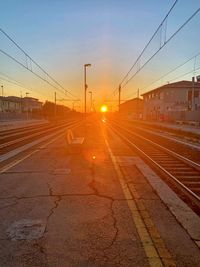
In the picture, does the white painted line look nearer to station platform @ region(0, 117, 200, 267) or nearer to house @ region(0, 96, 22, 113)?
station platform @ region(0, 117, 200, 267)

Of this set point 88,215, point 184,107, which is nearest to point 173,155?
point 88,215

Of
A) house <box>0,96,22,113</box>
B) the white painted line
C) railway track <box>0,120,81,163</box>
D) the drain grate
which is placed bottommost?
railway track <box>0,120,81,163</box>

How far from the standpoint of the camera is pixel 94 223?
584 centimetres

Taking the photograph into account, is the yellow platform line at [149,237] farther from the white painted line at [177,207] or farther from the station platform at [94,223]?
the white painted line at [177,207]

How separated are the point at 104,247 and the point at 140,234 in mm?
778

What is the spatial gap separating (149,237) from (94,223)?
1.09m

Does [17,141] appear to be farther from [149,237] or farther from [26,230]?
[149,237]

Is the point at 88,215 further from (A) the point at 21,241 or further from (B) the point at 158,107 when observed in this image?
(B) the point at 158,107

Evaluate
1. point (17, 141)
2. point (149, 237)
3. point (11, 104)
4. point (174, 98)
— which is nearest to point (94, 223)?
point (149, 237)

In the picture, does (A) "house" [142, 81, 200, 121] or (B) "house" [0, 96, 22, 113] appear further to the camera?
(B) "house" [0, 96, 22, 113]

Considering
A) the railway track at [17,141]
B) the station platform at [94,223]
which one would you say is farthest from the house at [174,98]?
the station platform at [94,223]

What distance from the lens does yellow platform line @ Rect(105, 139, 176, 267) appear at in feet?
14.3

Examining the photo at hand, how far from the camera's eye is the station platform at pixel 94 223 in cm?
444

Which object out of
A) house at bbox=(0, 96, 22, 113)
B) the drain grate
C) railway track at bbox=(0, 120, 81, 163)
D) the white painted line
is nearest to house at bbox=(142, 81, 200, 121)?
railway track at bbox=(0, 120, 81, 163)
